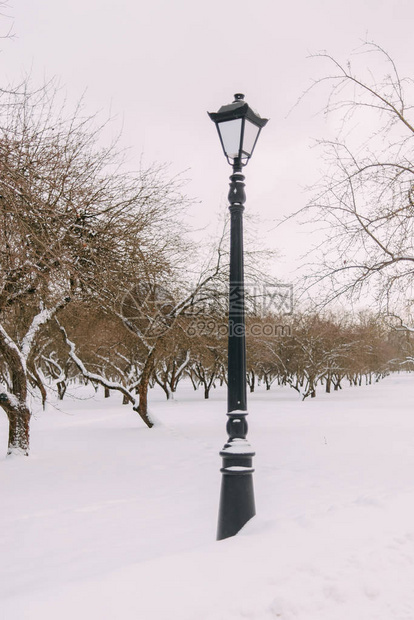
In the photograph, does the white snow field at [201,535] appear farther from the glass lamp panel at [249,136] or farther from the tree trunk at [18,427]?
the glass lamp panel at [249,136]

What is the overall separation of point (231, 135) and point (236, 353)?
2.32m

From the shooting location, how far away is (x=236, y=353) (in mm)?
5172

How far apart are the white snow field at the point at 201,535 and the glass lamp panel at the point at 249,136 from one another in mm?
3806

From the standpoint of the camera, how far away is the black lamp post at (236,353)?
4848 millimetres

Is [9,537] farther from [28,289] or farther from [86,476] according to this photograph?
[28,289]

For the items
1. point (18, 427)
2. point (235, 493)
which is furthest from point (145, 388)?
point (235, 493)

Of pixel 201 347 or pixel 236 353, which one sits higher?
pixel 201 347

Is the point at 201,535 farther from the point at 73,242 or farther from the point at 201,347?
the point at 201,347

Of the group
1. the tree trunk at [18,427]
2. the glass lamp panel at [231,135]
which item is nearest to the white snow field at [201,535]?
the tree trunk at [18,427]

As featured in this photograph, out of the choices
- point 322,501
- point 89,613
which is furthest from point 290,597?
point 322,501

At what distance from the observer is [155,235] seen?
1120 cm

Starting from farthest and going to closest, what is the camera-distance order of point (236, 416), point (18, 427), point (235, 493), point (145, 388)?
point (145, 388) → point (18, 427) → point (236, 416) → point (235, 493)

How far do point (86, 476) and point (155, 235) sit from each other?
526 centimetres

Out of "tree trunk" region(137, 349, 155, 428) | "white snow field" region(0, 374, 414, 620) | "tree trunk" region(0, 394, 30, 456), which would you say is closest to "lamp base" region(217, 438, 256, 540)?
"white snow field" region(0, 374, 414, 620)
